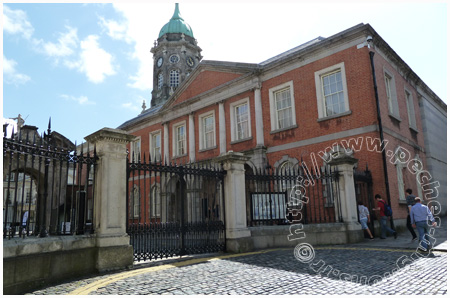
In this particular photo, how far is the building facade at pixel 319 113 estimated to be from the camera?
14.2 metres

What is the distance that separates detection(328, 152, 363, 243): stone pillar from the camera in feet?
35.9

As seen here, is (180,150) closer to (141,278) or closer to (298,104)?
(298,104)

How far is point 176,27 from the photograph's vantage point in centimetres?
4794

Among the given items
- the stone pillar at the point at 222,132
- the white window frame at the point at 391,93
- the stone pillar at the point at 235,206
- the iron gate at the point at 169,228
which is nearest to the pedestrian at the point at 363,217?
the stone pillar at the point at 235,206

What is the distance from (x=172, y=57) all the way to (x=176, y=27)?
504 cm

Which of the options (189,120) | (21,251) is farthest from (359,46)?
(21,251)

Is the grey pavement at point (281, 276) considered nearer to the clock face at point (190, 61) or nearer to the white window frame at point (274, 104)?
the white window frame at point (274, 104)

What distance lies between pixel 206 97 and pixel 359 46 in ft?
30.9

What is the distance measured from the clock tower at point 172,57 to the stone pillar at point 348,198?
35597 millimetres

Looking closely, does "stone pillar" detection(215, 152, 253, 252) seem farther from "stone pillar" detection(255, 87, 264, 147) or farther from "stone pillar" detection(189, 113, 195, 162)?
"stone pillar" detection(189, 113, 195, 162)

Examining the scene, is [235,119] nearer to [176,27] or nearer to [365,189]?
[365,189]

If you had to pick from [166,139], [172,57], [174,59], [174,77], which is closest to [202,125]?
[166,139]

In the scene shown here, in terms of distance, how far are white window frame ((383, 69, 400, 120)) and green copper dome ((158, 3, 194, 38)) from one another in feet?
121

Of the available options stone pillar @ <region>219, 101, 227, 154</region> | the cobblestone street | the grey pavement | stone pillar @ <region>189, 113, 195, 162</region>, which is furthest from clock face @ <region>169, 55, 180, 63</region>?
the cobblestone street
